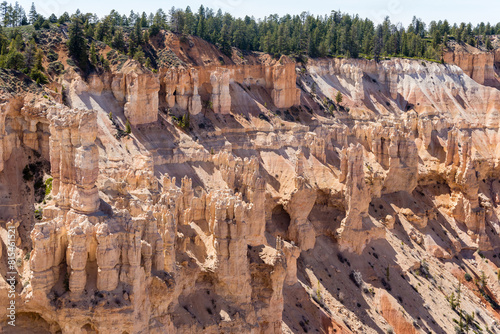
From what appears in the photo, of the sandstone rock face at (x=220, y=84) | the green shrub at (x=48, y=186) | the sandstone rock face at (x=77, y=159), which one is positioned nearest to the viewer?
the sandstone rock face at (x=77, y=159)

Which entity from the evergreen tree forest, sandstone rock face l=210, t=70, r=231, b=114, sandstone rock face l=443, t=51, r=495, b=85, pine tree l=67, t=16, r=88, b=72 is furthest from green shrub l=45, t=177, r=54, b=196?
sandstone rock face l=443, t=51, r=495, b=85

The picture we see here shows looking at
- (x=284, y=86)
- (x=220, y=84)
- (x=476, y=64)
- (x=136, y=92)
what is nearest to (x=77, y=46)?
(x=136, y=92)

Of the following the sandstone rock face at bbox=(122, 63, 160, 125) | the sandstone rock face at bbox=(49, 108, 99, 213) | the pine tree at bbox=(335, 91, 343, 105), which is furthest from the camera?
the pine tree at bbox=(335, 91, 343, 105)

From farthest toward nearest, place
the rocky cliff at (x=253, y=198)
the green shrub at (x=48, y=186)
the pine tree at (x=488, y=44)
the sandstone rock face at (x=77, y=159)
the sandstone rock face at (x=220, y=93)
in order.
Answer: the pine tree at (x=488, y=44) < the sandstone rock face at (x=220, y=93) < the green shrub at (x=48, y=186) < the sandstone rock face at (x=77, y=159) < the rocky cliff at (x=253, y=198)

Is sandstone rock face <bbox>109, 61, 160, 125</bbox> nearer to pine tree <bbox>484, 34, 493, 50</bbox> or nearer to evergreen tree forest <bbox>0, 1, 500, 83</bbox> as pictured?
evergreen tree forest <bbox>0, 1, 500, 83</bbox>

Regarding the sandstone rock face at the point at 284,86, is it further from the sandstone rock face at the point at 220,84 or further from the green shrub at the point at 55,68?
the green shrub at the point at 55,68

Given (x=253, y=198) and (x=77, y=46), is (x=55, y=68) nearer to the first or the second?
(x=77, y=46)

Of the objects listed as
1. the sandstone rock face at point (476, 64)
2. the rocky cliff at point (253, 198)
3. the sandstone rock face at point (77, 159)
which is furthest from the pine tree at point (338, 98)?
the sandstone rock face at point (77, 159)
